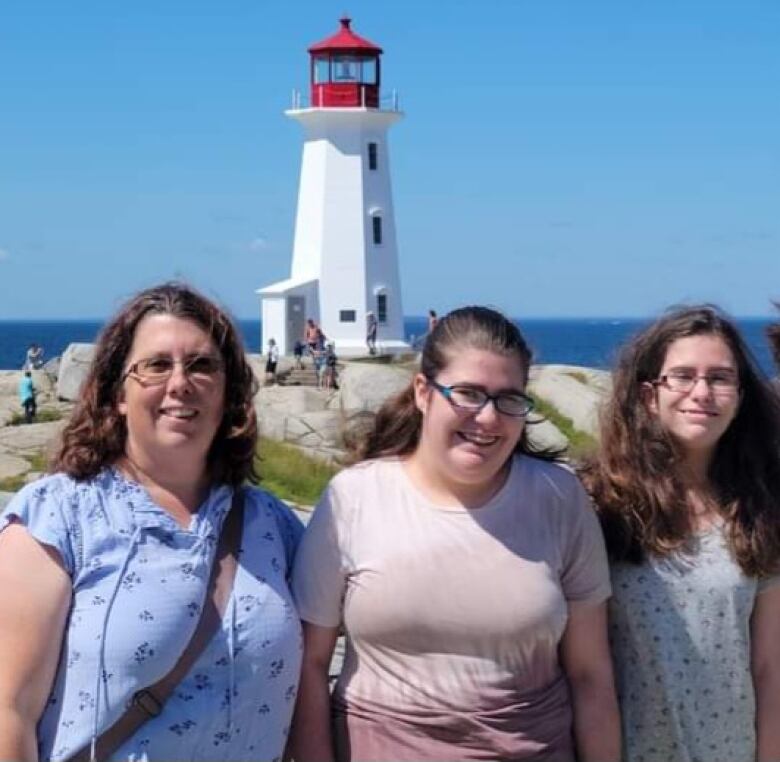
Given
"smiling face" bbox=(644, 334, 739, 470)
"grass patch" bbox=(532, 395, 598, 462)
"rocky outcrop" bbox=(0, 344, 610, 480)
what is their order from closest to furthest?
"smiling face" bbox=(644, 334, 739, 470)
"rocky outcrop" bbox=(0, 344, 610, 480)
"grass patch" bbox=(532, 395, 598, 462)

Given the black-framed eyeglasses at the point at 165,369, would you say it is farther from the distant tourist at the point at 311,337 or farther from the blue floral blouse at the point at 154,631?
the distant tourist at the point at 311,337

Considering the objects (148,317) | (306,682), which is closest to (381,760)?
(306,682)

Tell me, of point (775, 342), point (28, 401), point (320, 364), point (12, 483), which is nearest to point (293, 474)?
point (12, 483)

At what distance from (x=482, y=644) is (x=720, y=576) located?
31.0 inches

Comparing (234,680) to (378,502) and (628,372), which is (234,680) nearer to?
(378,502)

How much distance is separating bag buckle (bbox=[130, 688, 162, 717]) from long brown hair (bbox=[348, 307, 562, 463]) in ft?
3.22

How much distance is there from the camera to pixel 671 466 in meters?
4.10

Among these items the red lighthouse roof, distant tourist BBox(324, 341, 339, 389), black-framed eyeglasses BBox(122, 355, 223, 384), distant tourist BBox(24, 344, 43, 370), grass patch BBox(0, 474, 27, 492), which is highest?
the red lighthouse roof

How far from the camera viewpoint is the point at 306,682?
12.4 feet

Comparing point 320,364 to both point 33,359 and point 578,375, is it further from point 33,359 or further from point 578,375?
point 578,375

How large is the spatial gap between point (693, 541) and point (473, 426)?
2.70 feet

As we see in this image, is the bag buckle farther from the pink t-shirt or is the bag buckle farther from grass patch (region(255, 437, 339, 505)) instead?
grass patch (region(255, 437, 339, 505))

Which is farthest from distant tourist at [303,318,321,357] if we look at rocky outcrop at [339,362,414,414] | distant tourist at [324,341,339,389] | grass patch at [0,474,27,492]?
grass patch at [0,474,27,492]

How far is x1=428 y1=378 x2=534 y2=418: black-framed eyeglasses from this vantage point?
367 cm
